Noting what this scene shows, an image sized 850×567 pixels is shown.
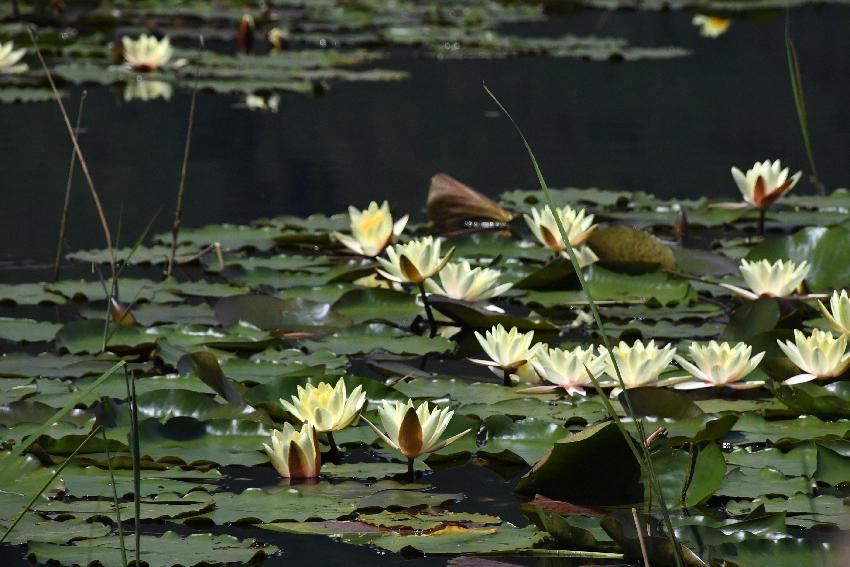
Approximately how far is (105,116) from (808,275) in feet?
12.9

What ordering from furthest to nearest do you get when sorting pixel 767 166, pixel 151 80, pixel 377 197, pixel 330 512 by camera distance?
pixel 151 80
pixel 377 197
pixel 767 166
pixel 330 512

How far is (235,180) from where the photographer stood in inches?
180

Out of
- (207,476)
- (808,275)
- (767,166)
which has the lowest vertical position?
(207,476)

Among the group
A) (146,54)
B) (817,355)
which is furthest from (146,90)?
(817,355)

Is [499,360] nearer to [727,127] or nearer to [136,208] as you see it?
[136,208]

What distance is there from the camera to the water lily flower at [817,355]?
2.14 m

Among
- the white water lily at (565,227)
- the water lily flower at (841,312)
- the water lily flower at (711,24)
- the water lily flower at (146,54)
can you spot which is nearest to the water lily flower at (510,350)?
the water lily flower at (841,312)

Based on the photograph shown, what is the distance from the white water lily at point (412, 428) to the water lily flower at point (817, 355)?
24.8 inches

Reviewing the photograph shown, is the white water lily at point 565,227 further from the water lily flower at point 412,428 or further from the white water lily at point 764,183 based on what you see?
the water lily flower at point 412,428

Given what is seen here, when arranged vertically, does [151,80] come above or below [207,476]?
above

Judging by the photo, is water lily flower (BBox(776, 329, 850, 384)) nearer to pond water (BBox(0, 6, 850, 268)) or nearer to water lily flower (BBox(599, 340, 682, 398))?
water lily flower (BBox(599, 340, 682, 398))

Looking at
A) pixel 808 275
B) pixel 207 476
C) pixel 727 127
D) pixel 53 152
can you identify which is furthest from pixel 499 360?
pixel 727 127

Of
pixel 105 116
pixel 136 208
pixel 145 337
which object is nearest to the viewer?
pixel 145 337

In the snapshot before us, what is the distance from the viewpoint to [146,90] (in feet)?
22.2
